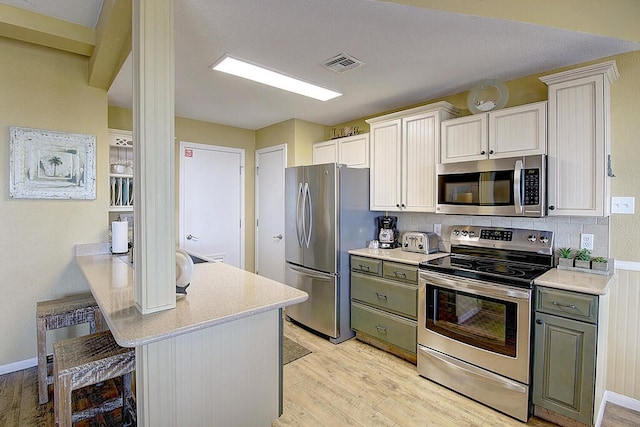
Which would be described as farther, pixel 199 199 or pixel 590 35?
pixel 199 199

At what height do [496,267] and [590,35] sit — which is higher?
[590,35]

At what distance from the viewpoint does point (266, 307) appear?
1514mm

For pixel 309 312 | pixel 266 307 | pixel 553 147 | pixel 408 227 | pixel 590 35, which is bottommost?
pixel 309 312

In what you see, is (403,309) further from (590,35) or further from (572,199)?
(590,35)

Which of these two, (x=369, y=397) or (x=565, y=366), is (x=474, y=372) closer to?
(x=565, y=366)

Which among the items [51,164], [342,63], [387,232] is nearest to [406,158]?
[387,232]

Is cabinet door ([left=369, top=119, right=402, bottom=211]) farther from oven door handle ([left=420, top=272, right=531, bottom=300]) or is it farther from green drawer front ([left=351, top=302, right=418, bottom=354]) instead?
green drawer front ([left=351, top=302, right=418, bottom=354])

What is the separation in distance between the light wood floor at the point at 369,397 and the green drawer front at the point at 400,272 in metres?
0.74

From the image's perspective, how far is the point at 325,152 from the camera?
3.99 metres

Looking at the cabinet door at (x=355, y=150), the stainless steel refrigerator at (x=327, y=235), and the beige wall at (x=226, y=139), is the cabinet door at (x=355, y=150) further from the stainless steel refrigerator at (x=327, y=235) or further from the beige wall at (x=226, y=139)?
the beige wall at (x=226, y=139)

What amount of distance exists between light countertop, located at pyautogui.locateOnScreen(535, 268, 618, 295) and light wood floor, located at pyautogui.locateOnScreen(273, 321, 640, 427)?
0.91 metres

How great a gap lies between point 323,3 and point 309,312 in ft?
9.18

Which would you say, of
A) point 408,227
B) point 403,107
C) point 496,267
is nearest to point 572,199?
point 496,267

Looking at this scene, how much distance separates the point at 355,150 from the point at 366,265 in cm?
133
